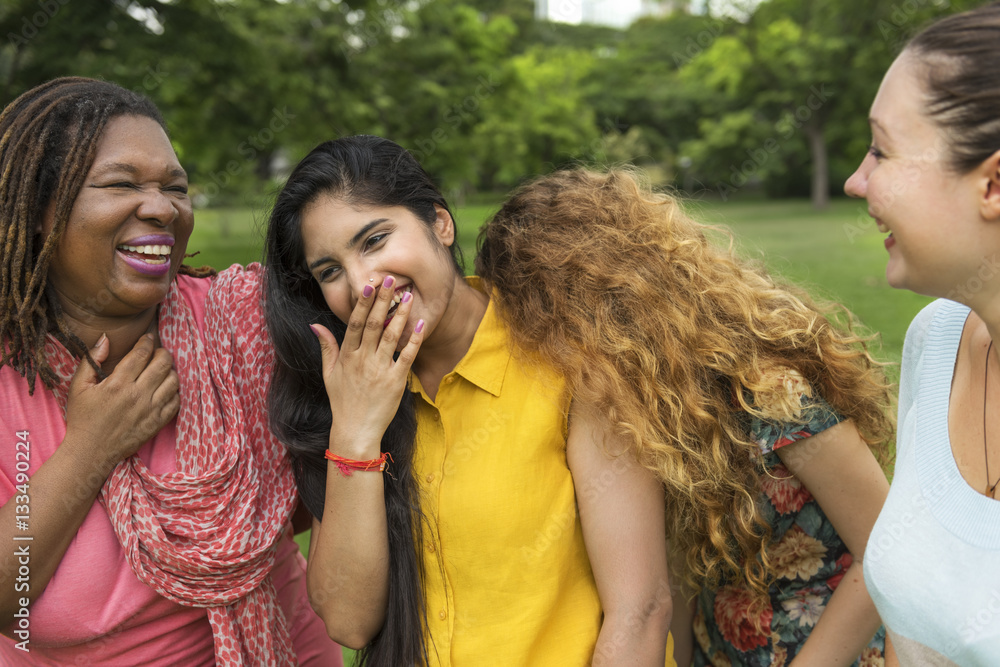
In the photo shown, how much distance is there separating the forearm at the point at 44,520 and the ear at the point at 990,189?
2.17 m

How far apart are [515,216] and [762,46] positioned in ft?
104

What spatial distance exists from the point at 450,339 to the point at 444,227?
0.35m

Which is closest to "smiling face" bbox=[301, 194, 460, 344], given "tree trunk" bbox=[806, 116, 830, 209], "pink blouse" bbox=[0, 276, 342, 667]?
"pink blouse" bbox=[0, 276, 342, 667]

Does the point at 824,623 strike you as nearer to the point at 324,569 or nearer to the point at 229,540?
the point at 324,569

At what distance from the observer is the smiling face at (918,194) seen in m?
1.40

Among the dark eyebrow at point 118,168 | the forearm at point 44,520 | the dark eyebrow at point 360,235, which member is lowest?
the forearm at point 44,520

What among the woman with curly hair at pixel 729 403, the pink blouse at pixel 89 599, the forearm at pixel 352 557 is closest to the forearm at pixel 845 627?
the woman with curly hair at pixel 729 403

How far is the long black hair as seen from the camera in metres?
2.06

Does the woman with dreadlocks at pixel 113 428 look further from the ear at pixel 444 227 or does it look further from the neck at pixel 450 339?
the ear at pixel 444 227

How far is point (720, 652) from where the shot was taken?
2346 mm

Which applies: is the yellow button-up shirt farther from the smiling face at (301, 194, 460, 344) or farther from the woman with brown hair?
the woman with brown hair

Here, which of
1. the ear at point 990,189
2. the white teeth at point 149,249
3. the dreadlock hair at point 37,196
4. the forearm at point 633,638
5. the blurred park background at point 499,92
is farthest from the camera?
the blurred park background at point 499,92

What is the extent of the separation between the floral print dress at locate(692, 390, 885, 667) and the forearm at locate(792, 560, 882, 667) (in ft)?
0.24

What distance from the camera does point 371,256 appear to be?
2.04m
